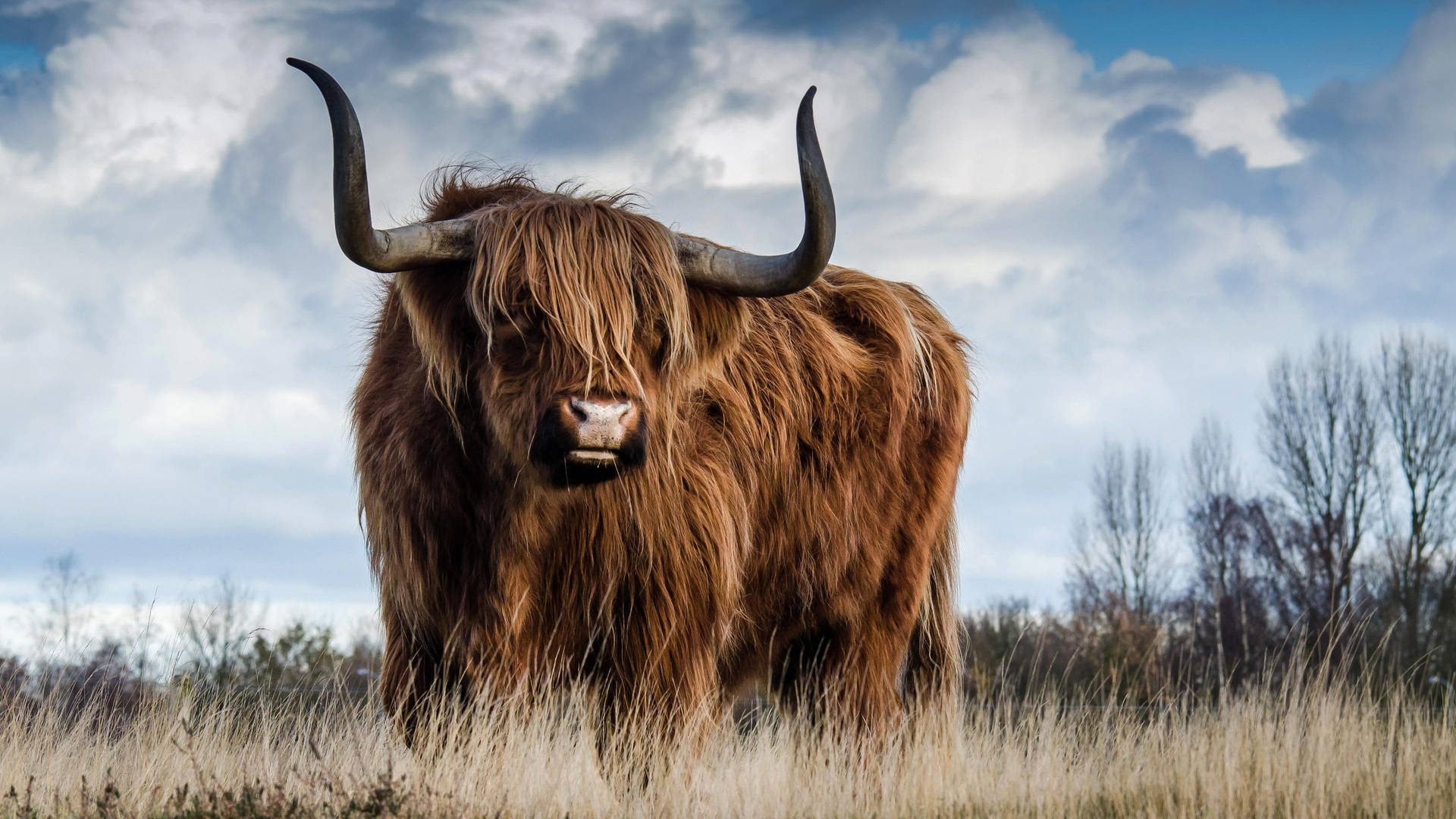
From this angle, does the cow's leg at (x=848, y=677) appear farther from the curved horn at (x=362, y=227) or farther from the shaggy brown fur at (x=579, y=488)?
the curved horn at (x=362, y=227)

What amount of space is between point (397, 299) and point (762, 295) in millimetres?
1378

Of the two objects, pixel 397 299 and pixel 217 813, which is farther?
pixel 397 299

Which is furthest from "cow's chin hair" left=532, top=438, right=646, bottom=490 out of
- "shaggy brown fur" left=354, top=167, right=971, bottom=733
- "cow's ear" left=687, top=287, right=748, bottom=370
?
"cow's ear" left=687, top=287, right=748, bottom=370

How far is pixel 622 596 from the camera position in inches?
178

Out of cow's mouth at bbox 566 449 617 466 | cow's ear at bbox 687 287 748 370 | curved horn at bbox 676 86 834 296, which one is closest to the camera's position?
cow's mouth at bbox 566 449 617 466

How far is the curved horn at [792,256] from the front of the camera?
446cm

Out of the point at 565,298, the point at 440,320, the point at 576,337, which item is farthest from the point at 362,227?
the point at 576,337

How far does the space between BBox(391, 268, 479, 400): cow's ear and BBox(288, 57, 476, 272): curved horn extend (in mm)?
67

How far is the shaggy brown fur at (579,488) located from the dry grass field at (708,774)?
271 millimetres

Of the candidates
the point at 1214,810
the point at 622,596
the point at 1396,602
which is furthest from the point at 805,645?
the point at 1396,602

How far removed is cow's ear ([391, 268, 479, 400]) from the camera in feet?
13.9

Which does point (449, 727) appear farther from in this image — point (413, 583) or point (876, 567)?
point (876, 567)

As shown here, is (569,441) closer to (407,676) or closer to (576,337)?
(576,337)

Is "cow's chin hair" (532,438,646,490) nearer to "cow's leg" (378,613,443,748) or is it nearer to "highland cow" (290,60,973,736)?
"highland cow" (290,60,973,736)
